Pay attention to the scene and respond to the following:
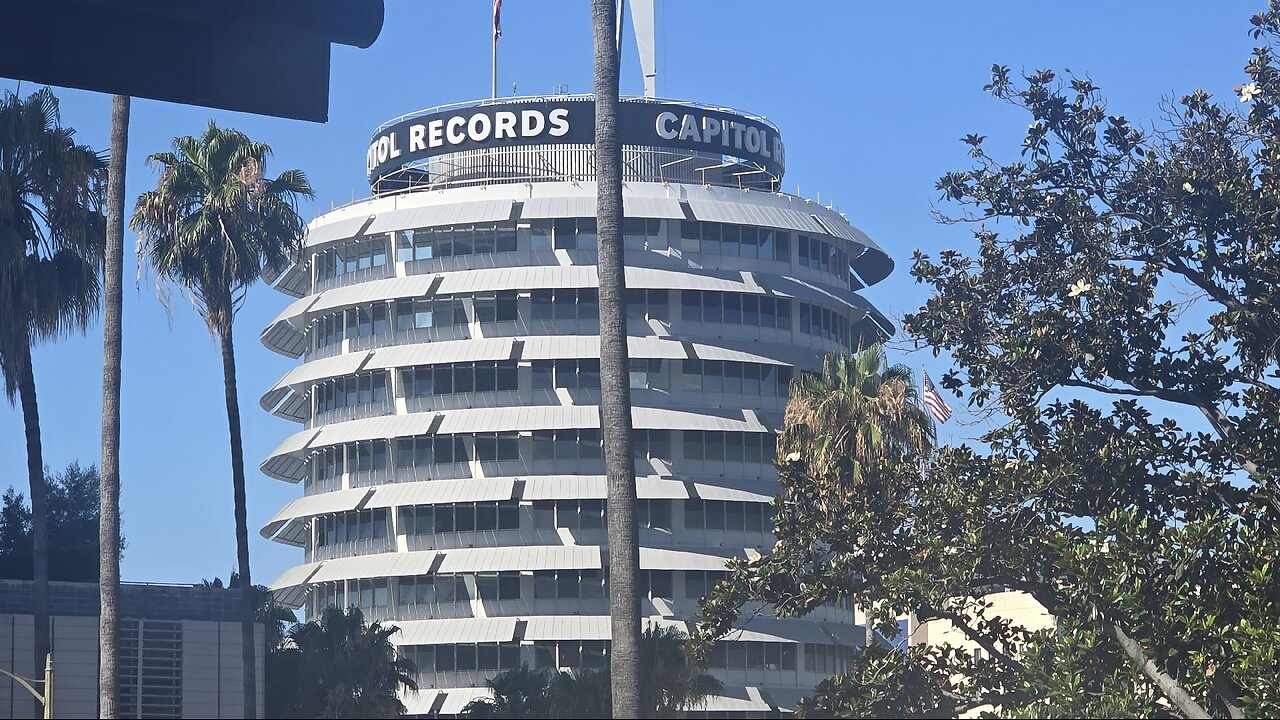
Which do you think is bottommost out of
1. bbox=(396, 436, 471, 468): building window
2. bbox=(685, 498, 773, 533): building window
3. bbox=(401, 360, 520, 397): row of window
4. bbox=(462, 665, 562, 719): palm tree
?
bbox=(462, 665, 562, 719): palm tree

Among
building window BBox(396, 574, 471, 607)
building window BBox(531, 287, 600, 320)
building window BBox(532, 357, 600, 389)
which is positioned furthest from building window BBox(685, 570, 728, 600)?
building window BBox(531, 287, 600, 320)

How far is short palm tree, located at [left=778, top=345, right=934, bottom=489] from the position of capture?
68062 mm

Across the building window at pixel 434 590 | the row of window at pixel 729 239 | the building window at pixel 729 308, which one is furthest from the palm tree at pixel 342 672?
the row of window at pixel 729 239

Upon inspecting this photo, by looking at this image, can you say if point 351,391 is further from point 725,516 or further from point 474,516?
point 725,516

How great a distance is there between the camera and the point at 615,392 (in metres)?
28.6

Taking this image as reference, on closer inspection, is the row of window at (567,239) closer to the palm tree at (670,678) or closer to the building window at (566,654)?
the building window at (566,654)

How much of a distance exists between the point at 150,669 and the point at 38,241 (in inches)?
557

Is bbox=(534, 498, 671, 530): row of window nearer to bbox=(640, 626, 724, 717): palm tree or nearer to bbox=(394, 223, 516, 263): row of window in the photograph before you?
bbox=(394, 223, 516, 263): row of window

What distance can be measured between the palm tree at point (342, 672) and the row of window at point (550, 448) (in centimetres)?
2071

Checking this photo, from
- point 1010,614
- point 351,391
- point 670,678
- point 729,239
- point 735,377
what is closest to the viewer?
point 670,678

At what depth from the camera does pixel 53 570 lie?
8444cm

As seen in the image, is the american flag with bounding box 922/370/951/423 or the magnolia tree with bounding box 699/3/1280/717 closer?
the magnolia tree with bounding box 699/3/1280/717

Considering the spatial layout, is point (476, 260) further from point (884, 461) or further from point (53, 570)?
point (884, 461)

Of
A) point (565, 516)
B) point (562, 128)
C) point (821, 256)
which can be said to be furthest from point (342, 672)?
point (821, 256)
